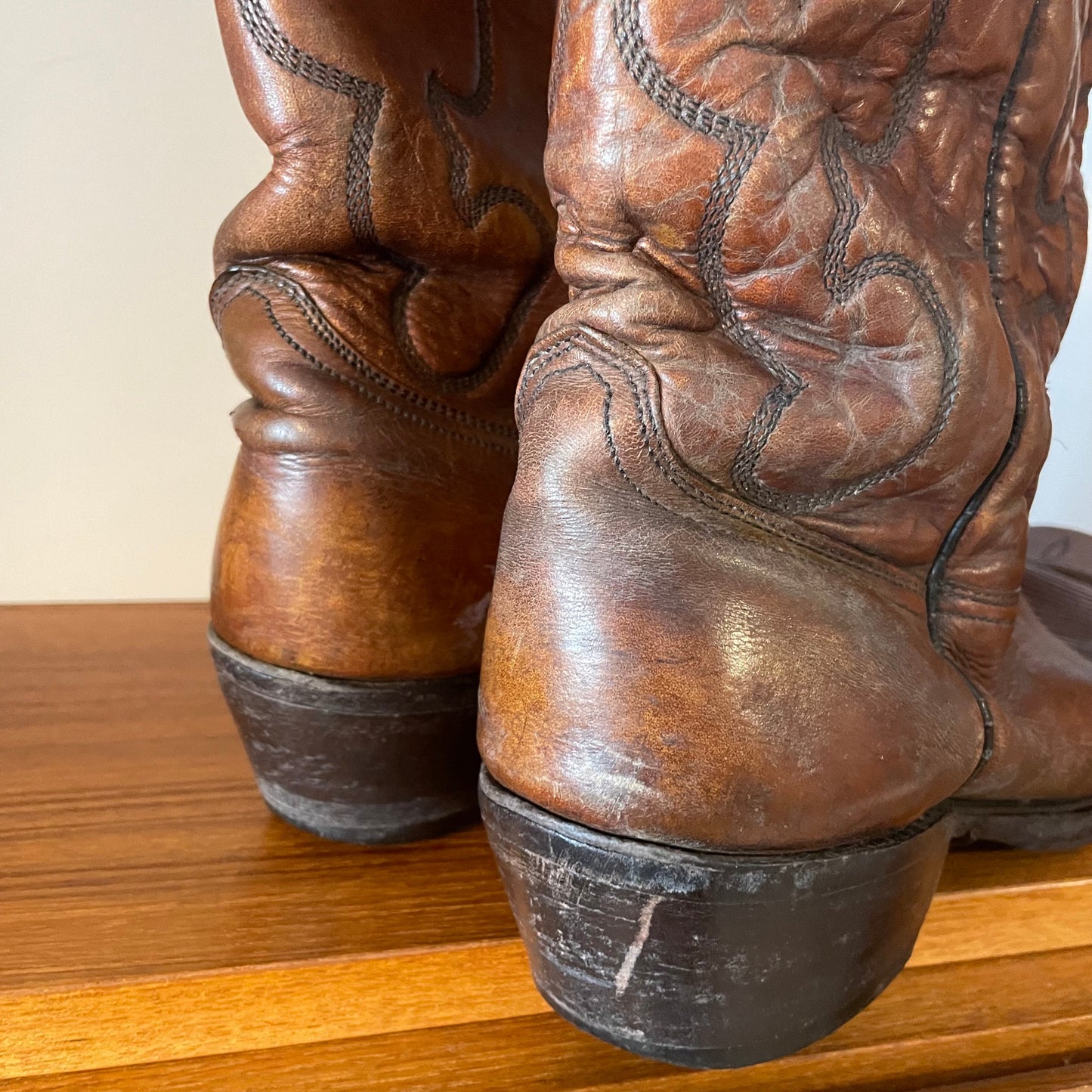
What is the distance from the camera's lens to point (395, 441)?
0.86 m

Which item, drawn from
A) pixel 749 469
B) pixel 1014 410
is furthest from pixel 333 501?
pixel 1014 410

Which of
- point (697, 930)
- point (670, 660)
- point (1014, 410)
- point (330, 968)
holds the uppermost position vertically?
point (1014, 410)

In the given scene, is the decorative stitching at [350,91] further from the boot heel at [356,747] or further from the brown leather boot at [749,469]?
the boot heel at [356,747]

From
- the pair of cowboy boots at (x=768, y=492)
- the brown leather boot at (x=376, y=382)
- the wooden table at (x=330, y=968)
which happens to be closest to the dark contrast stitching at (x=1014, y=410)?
the pair of cowboy boots at (x=768, y=492)

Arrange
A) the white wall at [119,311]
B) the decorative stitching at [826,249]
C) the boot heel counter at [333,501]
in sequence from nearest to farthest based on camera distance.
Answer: the decorative stitching at [826,249], the boot heel counter at [333,501], the white wall at [119,311]

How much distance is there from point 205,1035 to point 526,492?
1.40 feet

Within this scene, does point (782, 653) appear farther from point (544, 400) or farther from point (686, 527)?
point (544, 400)

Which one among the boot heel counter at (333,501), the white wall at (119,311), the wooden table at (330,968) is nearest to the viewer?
the wooden table at (330,968)

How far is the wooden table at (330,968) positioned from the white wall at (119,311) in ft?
2.70

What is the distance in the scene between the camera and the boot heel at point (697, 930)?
2.01 ft

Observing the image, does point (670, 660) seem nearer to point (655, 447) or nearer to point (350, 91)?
point (655, 447)

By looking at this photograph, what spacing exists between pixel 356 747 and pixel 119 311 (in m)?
1.09

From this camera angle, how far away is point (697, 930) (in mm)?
616

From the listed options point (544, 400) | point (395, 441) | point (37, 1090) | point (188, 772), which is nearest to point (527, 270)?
point (395, 441)
